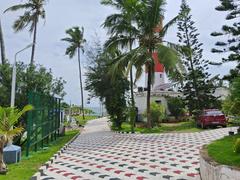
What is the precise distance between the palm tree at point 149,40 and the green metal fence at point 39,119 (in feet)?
13.3

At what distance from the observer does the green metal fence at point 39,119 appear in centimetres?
980

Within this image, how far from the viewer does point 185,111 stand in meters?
24.7

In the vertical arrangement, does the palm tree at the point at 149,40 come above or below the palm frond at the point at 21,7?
below

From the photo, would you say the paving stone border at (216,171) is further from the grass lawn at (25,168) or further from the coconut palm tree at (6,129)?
the coconut palm tree at (6,129)

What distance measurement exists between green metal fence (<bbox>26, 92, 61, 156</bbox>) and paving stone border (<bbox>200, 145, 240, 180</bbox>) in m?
5.64

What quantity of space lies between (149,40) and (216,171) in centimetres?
1287

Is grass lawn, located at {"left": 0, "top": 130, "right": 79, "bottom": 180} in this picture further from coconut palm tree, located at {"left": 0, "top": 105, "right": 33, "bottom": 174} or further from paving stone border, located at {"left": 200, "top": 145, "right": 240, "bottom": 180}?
paving stone border, located at {"left": 200, "top": 145, "right": 240, "bottom": 180}

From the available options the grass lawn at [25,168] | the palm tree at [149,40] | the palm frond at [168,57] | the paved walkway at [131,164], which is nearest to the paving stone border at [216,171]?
the paved walkway at [131,164]

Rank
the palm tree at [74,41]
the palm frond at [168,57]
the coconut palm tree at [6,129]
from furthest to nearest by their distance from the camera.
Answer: the palm tree at [74,41], the palm frond at [168,57], the coconut palm tree at [6,129]

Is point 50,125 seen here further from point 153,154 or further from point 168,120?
point 168,120

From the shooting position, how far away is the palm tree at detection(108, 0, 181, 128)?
16.3 m

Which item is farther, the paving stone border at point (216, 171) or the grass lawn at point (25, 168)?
the grass lawn at point (25, 168)

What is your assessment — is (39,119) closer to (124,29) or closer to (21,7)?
(124,29)

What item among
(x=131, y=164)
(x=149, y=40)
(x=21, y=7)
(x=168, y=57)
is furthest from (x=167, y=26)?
(x=131, y=164)
